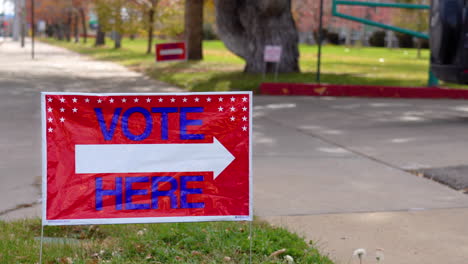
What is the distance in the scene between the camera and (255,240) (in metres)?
4.77

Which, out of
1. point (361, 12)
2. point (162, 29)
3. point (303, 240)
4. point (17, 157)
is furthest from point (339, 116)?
point (361, 12)

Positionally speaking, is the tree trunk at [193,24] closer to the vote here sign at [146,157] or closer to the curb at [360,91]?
the curb at [360,91]

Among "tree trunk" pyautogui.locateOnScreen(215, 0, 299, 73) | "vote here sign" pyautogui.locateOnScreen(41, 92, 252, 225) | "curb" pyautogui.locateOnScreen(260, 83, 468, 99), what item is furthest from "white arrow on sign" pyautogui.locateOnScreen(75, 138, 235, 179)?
"tree trunk" pyautogui.locateOnScreen(215, 0, 299, 73)

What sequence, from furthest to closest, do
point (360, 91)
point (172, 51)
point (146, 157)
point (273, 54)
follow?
point (172, 51), point (273, 54), point (360, 91), point (146, 157)

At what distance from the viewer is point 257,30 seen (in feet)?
64.7

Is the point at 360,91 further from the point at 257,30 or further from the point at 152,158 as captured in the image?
the point at 152,158

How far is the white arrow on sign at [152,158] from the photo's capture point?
4.25 m

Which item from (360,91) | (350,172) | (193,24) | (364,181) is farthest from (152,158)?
(193,24)

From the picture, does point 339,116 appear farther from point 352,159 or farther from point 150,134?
point 150,134

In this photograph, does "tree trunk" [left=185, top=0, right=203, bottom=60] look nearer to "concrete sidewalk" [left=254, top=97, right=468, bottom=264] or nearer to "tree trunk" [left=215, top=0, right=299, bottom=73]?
"tree trunk" [left=215, top=0, right=299, bottom=73]

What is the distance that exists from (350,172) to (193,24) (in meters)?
21.6

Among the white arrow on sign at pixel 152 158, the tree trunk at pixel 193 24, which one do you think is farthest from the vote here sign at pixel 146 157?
the tree trunk at pixel 193 24

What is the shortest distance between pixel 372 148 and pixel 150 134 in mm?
5246

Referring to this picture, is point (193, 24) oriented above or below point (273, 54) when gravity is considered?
above
